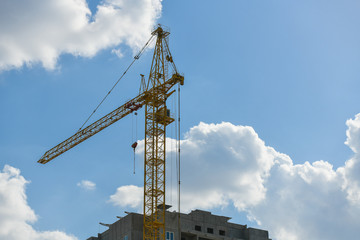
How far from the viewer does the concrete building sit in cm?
11756

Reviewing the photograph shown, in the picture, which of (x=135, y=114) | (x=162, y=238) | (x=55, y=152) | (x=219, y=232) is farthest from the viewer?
(x=55, y=152)

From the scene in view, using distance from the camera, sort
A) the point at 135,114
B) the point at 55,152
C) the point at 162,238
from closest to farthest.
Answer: the point at 162,238 < the point at 135,114 < the point at 55,152

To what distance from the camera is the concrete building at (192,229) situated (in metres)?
118

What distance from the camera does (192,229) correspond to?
121938 mm

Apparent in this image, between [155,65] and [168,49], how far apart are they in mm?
4613

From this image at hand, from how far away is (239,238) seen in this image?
424 feet

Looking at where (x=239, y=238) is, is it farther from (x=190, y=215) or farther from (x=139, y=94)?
(x=139, y=94)

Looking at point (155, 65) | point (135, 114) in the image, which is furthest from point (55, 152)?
point (155, 65)

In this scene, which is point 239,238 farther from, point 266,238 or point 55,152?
point 55,152

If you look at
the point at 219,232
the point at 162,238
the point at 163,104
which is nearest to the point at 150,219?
the point at 162,238

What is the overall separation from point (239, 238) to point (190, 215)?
13142mm

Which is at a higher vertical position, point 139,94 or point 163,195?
point 139,94

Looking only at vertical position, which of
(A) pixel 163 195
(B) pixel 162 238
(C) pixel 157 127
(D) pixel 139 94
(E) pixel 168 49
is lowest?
(B) pixel 162 238

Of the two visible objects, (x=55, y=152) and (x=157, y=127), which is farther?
(x=55, y=152)
